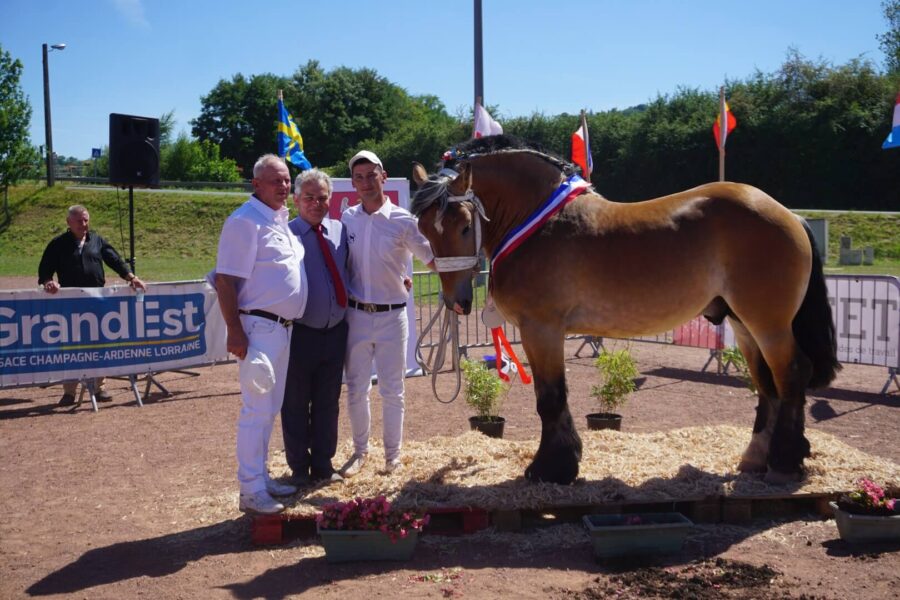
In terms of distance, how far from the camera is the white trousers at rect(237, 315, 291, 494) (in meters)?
A: 4.76

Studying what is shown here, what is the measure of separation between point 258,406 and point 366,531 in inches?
41.6

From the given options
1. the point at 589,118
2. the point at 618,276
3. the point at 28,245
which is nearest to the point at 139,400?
the point at 618,276

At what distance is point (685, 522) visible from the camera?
453 cm

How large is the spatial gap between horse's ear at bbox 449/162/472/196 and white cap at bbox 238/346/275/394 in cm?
157

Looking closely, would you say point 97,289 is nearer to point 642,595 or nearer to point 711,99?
point 642,595

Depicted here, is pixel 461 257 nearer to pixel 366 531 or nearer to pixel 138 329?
pixel 366 531

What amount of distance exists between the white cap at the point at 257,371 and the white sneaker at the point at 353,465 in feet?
3.79

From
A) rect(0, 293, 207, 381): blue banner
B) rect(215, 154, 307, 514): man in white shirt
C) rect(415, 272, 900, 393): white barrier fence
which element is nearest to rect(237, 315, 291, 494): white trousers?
rect(215, 154, 307, 514): man in white shirt

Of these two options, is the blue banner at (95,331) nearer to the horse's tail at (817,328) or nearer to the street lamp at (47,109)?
the horse's tail at (817,328)

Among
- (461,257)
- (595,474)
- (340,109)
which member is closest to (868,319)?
(595,474)

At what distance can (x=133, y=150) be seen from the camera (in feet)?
34.7

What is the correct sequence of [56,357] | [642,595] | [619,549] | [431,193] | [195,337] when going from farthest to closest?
[195,337]
[56,357]
[431,193]
[619,549]
[642,595]

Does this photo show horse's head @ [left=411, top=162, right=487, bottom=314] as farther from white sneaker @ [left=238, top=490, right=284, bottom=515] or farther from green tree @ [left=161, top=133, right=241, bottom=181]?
green tree @ [left=161, top=133, right=241, bottom=181]

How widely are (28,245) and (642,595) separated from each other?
1148 inches
